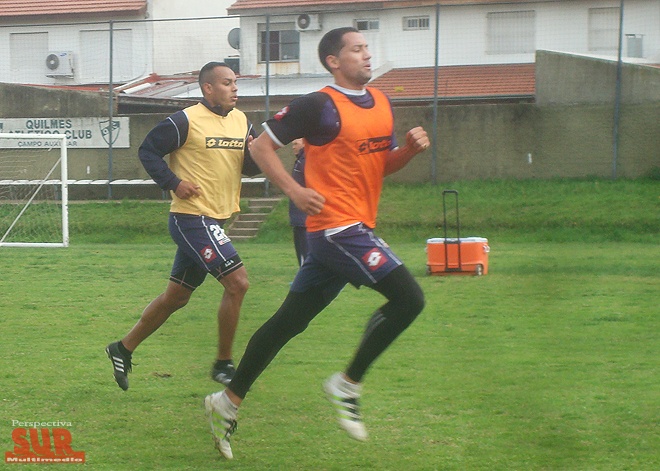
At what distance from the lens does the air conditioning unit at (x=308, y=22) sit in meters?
29.0

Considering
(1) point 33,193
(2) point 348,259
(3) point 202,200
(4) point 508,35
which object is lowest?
(1) point 33,193

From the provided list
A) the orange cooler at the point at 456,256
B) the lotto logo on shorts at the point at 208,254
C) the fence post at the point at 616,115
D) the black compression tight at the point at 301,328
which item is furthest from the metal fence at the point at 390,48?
the black compression tight at the point at 301,328

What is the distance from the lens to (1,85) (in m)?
25.1

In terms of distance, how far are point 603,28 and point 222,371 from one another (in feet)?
76.5

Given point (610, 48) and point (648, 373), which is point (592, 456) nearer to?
point (648, 373)

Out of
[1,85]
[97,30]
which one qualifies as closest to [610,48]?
[97,30]

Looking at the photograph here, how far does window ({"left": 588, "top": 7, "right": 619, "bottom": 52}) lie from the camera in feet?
85.2

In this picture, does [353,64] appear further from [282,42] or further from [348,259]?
[282,42]

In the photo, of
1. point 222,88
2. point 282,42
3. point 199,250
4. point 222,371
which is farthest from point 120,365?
point 282,42

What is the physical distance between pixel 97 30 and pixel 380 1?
884cm

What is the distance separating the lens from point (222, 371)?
20.8 ft

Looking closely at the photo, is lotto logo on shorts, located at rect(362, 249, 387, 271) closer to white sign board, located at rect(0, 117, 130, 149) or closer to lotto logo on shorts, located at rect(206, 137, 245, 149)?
lotto logo on shorts, located at rect(206, 137, 245, 149)

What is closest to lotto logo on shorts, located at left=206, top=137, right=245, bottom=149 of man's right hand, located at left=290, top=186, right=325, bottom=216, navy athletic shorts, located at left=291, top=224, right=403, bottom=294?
navy athletic shorts, located at left=291, top=224, right=403, bottom=294

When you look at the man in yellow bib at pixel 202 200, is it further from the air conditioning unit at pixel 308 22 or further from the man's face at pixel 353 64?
the air conditioning unit at pixel 308 22
